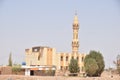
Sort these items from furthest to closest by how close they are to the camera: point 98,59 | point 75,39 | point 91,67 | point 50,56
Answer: point 75,39 < point 50,56 < point 98,59 < point 91,67

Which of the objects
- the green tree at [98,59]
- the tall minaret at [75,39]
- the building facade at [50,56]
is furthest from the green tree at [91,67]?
the tall minaret at [75,39]

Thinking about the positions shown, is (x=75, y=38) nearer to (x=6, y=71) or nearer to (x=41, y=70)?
(x=41, y=70)

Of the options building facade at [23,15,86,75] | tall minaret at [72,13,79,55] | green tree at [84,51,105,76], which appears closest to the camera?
green tree at [84,51,105,76]

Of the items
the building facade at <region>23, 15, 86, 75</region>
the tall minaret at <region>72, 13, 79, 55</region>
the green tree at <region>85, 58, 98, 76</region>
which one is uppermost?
the tall minaret at <region>72, 13, 79, 55</region>

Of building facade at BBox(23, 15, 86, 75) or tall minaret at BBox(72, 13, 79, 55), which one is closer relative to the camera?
building facade at BBox(23, 15, 86, 75)

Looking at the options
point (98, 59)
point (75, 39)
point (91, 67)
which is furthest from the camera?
point (75, 39)

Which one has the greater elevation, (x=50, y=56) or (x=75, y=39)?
(x=75, y=39)

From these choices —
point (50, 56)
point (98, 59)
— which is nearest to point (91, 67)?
point (98, 59)

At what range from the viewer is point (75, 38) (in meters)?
55.9

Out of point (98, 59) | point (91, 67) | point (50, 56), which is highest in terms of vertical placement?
point (50, 56)

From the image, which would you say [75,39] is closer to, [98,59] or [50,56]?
[50,56]

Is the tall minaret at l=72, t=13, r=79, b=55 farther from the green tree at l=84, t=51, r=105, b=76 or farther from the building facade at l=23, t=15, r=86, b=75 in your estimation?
the green tree at l=84, t=51, r=105, b=76

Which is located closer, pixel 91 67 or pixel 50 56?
pixel 91 67

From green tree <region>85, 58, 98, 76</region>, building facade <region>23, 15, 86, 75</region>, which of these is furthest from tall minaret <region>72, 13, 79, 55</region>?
green tree <region>85, 58, 98, 76</region>
